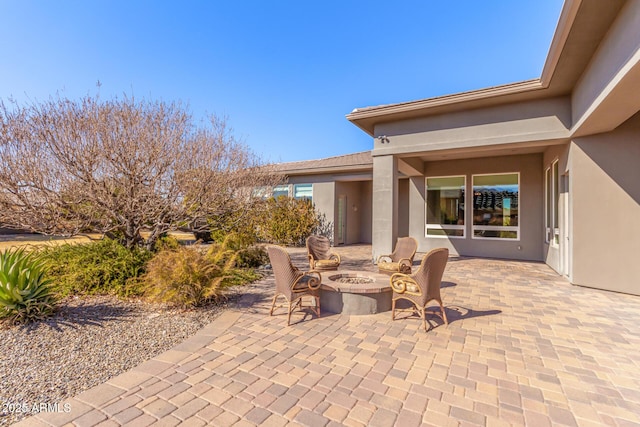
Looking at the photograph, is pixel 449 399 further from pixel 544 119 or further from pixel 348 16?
pixel 348 16

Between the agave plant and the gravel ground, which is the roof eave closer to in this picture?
the gravel ground

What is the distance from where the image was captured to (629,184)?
6289mm

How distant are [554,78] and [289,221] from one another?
1098 centimetres

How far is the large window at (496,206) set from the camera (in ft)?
36.3

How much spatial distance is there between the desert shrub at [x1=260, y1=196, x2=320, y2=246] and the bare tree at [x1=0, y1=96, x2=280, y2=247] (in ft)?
23.8

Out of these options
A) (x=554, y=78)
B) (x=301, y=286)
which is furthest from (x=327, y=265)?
(x=554, y=78)

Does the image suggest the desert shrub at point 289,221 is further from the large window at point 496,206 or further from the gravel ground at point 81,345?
the gravel ground at point 81,345

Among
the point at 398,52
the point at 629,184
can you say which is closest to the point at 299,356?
the point at 629,184

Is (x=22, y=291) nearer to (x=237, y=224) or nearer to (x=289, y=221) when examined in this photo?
(x=237, y=224)

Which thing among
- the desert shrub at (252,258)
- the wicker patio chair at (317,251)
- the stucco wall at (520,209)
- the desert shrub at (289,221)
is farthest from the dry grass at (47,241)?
the stucco wall at (520,209)

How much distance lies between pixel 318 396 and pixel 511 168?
37.2ft

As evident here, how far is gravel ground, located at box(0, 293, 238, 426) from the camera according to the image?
289 cm

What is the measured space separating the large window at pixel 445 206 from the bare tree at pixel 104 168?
886 cm

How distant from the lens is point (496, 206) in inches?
448
